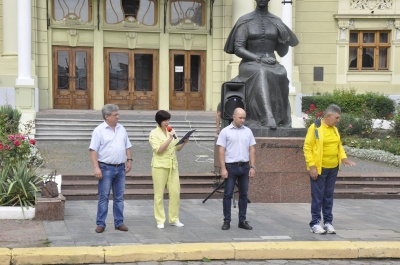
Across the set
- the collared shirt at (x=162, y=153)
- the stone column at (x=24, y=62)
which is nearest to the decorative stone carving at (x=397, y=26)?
the stone column at (x=24, y=62)

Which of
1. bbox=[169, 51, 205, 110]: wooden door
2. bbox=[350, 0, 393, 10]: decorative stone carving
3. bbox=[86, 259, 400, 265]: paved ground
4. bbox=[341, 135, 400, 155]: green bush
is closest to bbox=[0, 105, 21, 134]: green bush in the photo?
bbox=[169, 51, 205, 110]: wooden door

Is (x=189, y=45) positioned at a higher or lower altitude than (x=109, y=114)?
higher

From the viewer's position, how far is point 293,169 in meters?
12.0

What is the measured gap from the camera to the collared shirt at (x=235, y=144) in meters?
9.32

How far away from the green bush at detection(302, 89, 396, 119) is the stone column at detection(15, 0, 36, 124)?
10.6 m

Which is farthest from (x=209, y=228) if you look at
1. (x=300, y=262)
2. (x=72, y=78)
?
(x=72, y=78)

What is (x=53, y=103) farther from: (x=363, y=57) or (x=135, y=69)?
(x=363, y=57)

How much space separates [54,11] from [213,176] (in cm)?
1491

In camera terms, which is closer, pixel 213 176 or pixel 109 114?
pixel 109 114

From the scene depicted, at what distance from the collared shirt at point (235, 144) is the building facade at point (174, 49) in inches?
628

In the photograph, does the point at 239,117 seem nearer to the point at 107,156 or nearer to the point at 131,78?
the point at 107,156

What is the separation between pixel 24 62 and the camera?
22703 mm

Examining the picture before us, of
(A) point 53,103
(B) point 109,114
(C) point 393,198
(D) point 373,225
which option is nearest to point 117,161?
(B) point 109,114

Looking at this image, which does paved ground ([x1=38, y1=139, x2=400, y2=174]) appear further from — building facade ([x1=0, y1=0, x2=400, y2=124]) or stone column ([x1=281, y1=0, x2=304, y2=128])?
building facade ([x1=0, y1=0, x2=400, y2=124])
